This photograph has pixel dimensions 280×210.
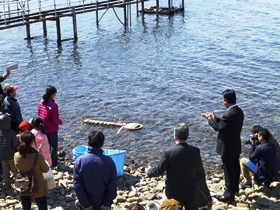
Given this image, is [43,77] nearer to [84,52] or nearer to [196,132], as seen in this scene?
[84,52]

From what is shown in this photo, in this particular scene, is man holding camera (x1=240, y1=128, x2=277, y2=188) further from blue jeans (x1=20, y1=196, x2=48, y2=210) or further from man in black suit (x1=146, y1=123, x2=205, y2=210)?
blue jeans (x1=20, y1=196, x2=48, y2=210)

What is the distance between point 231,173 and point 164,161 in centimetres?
237

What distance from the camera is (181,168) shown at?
6418 millimetres

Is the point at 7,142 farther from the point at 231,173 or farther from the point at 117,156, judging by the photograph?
the point at 231,173

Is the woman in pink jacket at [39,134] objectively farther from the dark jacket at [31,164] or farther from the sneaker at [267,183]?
the sneaker at [267,183]

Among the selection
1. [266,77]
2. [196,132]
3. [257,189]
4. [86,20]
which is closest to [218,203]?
Result: [257,189]

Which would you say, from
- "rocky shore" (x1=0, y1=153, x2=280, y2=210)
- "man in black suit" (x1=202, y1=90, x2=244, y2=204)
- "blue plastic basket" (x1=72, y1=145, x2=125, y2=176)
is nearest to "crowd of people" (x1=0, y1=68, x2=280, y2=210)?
"man in black suit" (x1=202, y1=90, x2=244, y2=204)

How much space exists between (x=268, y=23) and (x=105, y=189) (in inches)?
1161

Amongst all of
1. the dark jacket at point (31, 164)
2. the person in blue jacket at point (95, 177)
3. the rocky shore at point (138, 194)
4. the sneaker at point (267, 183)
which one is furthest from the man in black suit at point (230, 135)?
the dark jacket at point (31, 164)

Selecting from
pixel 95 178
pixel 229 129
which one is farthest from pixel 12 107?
pixel 229 129

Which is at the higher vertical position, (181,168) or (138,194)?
(181,168)

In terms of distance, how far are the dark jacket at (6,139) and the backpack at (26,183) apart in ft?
4.38

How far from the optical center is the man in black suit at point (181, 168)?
6.36 metres

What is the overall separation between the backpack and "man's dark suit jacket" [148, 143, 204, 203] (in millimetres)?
1777
